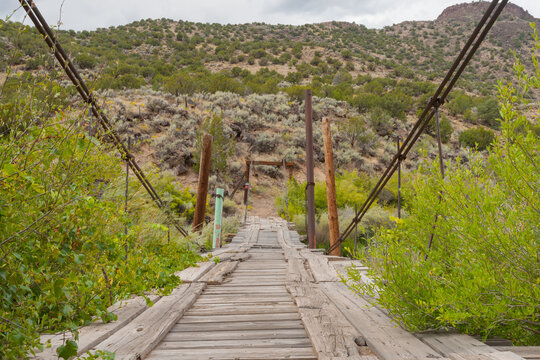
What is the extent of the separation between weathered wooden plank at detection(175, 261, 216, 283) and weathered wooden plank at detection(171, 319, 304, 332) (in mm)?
1209

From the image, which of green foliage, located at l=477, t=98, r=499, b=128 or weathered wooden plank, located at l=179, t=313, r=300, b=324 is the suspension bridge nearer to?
weathered wooden plank, located at l=179, t=313, r=300, b=324

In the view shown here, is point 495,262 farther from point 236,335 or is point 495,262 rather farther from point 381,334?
point 236,335

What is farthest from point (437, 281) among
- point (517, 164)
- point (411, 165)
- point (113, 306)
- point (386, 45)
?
point (386, 45)

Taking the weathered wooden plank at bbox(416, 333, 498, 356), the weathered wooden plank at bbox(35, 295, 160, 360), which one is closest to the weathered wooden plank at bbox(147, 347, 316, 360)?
the weathered wooden plank at bbox(35, 295, 160, 360)

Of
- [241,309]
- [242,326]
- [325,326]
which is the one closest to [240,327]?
[242,326]

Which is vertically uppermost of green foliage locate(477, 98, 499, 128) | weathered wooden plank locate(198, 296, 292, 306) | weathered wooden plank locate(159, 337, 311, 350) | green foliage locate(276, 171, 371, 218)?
green foliage locate(477, 98, 499, 128)

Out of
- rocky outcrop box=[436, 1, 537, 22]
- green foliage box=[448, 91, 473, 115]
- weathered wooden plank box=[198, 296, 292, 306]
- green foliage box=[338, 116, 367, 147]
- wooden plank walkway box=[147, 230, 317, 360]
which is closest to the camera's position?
wooden plank walkway box=[147, 230, 317, 360]

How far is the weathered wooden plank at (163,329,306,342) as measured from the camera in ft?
6.27

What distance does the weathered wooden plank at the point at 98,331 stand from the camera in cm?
157

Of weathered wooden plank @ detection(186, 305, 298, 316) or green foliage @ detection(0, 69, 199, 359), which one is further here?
weathered wooden plank @ detection(186, 305, 298, 316)

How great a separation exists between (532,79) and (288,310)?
1.91 metres

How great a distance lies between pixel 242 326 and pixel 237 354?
0.45 metres

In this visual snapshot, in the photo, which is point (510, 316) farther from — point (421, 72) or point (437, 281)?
point (421, 72)

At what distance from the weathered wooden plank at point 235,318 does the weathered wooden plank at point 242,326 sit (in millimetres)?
53
